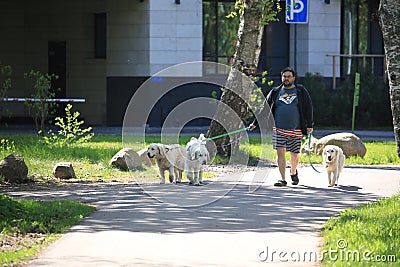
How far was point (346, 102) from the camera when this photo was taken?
31469 millimetres

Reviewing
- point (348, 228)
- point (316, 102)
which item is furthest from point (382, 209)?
point (316, 102)

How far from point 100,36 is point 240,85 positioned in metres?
14.1

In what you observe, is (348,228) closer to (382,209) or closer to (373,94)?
(382,209)

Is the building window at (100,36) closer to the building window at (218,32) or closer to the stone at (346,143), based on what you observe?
the building window at (218,32)

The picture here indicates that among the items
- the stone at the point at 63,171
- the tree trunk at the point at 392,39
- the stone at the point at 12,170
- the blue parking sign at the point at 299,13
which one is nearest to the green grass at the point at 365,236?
the tree trunk at the point at 392,39

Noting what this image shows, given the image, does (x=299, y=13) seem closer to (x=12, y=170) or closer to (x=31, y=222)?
(x=12, y=170)

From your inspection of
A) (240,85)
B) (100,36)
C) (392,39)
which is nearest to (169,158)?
(392,39)

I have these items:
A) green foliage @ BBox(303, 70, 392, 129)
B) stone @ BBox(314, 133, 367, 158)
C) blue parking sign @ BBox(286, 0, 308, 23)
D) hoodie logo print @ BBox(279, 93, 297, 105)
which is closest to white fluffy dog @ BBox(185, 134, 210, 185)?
hoodie logo print @ BBox(279, 93, 297, 105)

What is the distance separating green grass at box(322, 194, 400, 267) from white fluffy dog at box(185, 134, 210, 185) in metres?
3.07

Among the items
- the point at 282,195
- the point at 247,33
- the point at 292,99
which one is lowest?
the point at 282,195

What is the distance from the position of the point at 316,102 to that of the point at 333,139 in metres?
11.2

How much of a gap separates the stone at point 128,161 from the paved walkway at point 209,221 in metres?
1.99

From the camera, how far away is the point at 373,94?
3175 centimetres

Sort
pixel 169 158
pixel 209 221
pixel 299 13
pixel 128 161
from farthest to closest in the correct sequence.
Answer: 1. pixel 299 13
2. pixel 128 161
3. pixel 169 158
4. pixel 209 221
